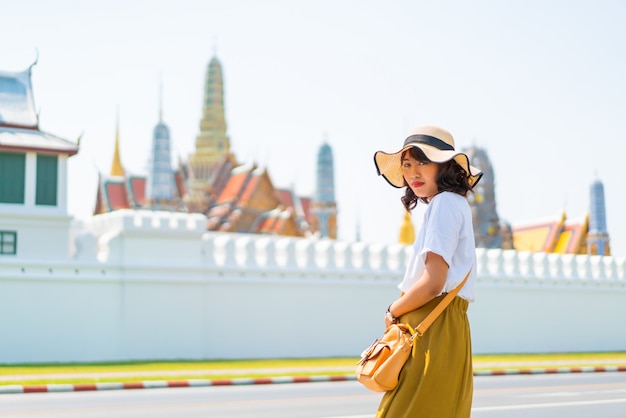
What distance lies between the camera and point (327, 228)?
59.5 meters

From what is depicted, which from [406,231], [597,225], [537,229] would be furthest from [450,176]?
[406,231]

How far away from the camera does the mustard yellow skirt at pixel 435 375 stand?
381 centimetres

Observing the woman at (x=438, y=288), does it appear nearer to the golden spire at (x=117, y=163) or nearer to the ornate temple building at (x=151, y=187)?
the ornate temple building at (x=151, y=187)

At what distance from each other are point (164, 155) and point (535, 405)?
Answer: 44.0 m

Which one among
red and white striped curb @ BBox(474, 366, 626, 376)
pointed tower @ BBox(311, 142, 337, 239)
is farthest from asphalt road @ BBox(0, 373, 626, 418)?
pointed tower @ BBox(311, 142, 337, 239)

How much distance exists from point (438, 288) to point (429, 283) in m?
0.04

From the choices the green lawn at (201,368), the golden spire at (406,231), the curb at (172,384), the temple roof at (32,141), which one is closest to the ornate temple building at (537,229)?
the golden spire at (406,231)

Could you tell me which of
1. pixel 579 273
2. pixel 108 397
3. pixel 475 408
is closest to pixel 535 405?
pixel 475 408

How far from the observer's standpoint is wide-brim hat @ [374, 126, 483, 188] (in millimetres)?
4051

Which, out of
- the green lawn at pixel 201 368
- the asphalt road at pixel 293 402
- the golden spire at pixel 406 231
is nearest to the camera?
A: the asphalt road at pixel 293 402

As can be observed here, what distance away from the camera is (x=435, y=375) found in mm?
3828

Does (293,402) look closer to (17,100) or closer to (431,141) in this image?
(431,141)

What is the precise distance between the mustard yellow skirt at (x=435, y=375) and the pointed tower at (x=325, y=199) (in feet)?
179

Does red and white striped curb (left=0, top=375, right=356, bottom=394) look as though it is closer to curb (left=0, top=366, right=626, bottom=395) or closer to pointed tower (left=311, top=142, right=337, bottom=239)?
curb (left=0, top=366, right=626, bottom=395)
